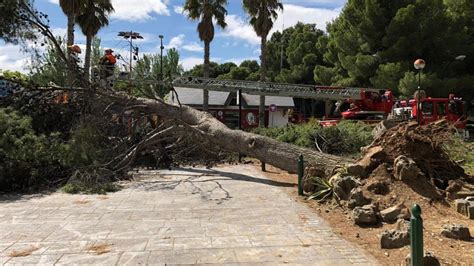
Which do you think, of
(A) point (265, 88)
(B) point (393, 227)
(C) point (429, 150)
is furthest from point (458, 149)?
(A) point (265, 88)

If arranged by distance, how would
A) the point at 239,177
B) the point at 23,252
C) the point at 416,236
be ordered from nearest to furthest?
the point at 416,236 → the point at 23,252 → the point at 239,177

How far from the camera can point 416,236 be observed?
4457mm

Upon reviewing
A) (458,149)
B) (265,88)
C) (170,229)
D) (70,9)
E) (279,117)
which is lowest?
(279,117)

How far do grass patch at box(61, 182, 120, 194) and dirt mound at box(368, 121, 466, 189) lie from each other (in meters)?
5.69

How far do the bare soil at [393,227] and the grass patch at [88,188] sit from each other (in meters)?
4.02

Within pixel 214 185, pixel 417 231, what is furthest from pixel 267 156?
pixel 417 231

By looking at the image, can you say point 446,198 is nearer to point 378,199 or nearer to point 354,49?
point 378,199

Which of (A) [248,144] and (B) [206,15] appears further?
(B) [206,15]

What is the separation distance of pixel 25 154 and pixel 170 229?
487 centimetres

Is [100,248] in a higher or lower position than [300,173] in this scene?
lower

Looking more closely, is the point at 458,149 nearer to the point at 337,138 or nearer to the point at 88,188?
the point at 337,138

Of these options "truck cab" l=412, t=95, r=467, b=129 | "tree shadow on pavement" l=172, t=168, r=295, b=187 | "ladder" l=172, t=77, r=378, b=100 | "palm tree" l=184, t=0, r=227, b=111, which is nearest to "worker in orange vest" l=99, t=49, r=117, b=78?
"tree shadow on pavement" l=172, t=168, r=295, b=187

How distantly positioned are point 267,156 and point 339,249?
5.91 meters

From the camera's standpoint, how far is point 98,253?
233 inches
